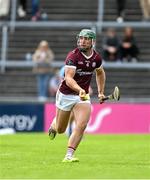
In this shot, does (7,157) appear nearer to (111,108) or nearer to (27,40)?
(111,108)

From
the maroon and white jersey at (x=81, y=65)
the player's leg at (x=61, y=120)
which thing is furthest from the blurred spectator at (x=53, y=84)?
the maroon and white jersey at (x=81, y=65)

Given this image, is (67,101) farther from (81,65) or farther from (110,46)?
(110,46)

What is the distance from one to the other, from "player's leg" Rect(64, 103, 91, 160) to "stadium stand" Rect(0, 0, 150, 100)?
15058 millimetres

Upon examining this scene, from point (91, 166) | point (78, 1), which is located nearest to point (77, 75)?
point (91, 166)

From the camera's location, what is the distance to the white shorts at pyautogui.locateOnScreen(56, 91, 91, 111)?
16800 millimetres

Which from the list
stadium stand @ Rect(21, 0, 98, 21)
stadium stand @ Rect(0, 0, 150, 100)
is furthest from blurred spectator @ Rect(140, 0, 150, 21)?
stadium stand @ Rect(21, 0, 98, 21)

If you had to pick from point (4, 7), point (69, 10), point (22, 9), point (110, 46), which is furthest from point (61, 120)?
point (69, 10)

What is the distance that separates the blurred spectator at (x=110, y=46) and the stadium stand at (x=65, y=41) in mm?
528

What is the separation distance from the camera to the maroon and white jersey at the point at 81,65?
16.5 metres

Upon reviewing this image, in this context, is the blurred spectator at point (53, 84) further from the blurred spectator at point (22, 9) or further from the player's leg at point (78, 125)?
the player's leg at point (78, 125)

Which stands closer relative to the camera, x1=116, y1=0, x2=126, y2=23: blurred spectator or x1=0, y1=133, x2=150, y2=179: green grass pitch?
x1=0, y1=133, x2=150, y2=179: green grass pitch

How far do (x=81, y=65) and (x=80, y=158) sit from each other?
209 centimetres

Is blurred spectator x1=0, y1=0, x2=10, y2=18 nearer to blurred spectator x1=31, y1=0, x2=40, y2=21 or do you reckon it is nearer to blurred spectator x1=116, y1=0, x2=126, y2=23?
blurred spectator x1=31, y1=0, x2=40, y2=21

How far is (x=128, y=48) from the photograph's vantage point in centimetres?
3144
